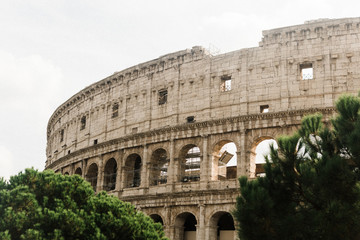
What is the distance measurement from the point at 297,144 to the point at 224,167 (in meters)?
18.6

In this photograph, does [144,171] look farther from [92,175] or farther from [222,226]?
[92,175]

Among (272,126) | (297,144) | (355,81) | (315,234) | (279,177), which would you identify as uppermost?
(355,81)

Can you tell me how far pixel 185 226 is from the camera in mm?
31922

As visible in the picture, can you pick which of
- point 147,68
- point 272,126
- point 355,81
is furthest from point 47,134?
point 355,81

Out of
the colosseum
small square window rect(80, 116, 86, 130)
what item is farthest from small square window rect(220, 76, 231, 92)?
small square window rect(80, 116, 86, 130)

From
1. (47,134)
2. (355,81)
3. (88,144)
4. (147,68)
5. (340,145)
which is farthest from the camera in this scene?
(47,134)

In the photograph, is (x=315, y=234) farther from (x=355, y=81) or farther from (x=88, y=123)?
(x=88, y=123)

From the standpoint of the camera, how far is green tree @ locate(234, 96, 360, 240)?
15.7 m

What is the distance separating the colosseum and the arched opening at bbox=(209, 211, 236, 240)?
0.06 m

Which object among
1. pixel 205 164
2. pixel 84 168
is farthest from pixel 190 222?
pixel 84 168

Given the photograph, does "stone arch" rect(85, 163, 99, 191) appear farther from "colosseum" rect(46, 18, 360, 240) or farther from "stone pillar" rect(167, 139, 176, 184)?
"stone pillar" rect(167, 139, 176, 184)

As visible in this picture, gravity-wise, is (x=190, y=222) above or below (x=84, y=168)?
below

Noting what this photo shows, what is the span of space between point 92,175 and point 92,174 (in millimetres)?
82

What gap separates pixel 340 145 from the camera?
16922 mm
